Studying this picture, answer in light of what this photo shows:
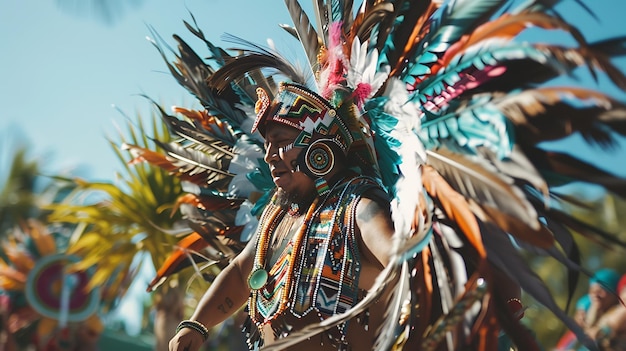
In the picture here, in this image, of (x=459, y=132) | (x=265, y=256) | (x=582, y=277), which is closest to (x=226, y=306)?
(x=265, y=256)

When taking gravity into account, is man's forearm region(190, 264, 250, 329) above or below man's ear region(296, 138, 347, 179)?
below

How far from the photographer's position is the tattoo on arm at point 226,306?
9.87 ft

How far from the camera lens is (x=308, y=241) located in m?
2.66

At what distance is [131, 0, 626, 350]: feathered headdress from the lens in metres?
1.95

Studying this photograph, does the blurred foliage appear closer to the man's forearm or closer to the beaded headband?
the man's forearm

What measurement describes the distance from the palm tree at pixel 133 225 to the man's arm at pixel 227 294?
248cm

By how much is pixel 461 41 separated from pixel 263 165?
1.37 metres

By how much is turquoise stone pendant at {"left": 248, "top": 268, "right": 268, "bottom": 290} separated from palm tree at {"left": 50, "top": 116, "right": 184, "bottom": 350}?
281 cm

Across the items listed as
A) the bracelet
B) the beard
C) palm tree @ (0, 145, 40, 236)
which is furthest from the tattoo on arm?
palm tree @ (0, 145, 40, 236)

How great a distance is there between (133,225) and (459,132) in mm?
4113

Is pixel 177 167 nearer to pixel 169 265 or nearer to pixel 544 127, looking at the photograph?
pixel 169 265

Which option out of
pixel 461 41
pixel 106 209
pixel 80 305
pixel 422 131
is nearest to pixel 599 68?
pixel 461 41

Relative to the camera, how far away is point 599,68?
1852 millimetres

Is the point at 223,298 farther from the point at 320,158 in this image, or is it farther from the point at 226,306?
the point at 320,158
